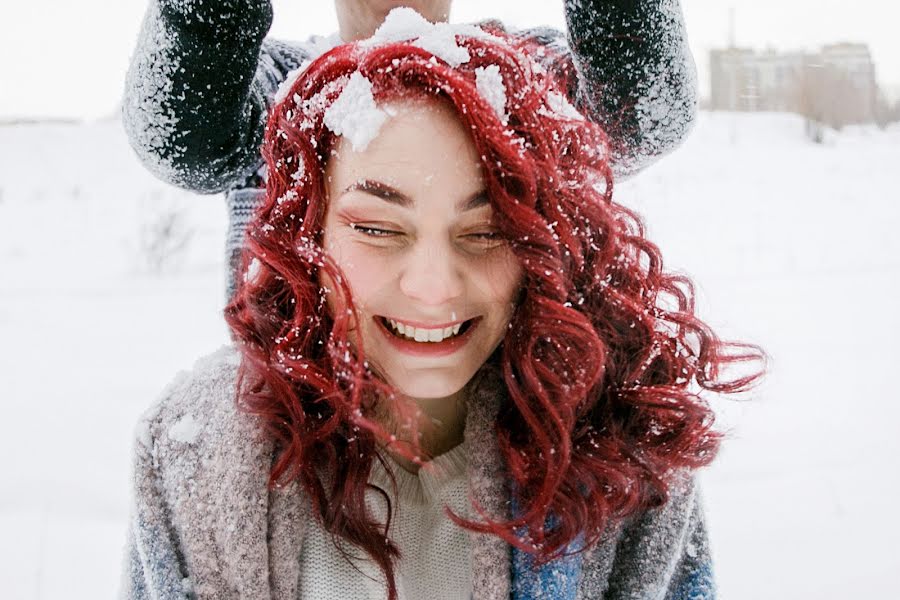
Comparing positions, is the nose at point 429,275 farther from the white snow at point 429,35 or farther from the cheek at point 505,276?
the white snow at point 429,35

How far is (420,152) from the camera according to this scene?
762 millimetres

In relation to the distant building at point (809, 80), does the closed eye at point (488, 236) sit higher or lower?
higher

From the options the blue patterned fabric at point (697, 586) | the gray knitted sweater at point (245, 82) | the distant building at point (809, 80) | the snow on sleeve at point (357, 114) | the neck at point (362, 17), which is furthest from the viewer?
the distant building at point (809, 80)

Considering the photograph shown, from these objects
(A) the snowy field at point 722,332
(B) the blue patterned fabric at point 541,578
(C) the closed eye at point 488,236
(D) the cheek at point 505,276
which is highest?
(C) the closed eye at point 488,236

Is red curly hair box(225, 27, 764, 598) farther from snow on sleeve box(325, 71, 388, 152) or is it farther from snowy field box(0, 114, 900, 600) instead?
snowy field box(0, 114, 900, 600)

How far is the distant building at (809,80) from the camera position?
21.6ft

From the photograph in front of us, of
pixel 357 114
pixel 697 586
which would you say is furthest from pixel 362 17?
pixel 697 586

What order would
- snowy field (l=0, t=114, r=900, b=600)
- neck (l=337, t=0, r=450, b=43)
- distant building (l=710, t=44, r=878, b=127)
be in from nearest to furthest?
neck (l=337, t=0, r=450, b=43) → snowy field (l=0, t=114, r=900, b=600) → distant building (l=710, t=44, r=878, b=127)

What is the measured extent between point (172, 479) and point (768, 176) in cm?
976

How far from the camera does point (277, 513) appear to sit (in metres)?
0.86

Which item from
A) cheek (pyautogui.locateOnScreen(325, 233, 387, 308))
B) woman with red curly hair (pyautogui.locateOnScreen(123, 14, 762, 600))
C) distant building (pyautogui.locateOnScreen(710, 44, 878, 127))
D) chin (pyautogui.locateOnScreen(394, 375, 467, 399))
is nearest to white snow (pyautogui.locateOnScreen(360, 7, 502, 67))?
woman with red curly hair (pyautogui.locateOnScreen(123, 14, 762, 600))

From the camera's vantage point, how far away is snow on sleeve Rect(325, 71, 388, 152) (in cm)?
76

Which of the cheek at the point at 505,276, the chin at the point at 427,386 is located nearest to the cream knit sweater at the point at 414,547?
the chin at the point at 427,386

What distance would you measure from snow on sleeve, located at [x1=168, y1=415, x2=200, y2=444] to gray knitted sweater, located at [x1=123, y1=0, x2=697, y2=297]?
37cm
